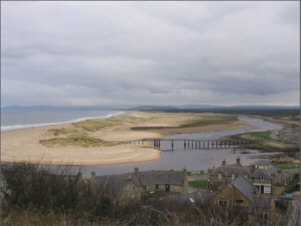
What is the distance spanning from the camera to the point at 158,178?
79.2 ft

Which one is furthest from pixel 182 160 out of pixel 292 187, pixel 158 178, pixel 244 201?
pixel 244 201

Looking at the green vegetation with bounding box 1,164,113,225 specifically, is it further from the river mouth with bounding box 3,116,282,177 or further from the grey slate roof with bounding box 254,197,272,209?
the river mouth with bounding box 3,116,282,177

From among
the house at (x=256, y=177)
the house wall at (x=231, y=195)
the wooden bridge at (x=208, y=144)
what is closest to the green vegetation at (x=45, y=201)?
the house wall at (x=231, y=195)

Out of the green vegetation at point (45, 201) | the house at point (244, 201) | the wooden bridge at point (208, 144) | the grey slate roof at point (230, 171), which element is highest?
the green vegetation at point (45, 201)

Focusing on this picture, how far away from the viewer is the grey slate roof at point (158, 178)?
23.6 m

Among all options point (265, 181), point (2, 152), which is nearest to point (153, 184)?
point (265, 181)

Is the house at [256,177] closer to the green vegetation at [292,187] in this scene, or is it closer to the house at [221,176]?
the house at [221,176]

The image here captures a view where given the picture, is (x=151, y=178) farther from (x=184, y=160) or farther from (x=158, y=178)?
(x=184, y=160)

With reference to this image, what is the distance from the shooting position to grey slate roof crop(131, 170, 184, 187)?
77.3 feet

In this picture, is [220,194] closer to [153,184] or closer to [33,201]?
[153,184]

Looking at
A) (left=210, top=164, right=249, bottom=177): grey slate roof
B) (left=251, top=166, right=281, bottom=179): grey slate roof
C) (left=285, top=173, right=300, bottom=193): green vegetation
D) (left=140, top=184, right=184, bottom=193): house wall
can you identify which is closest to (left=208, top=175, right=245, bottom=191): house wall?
(left=210, top=164, right=249, bottom=177): grey slate roof

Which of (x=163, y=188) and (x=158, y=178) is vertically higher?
(x=158, y=178)

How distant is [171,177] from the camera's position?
79.9 feet

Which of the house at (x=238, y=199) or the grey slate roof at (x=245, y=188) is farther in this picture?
the grey slate roof at (x=245, y=188)
